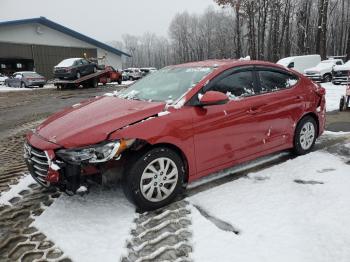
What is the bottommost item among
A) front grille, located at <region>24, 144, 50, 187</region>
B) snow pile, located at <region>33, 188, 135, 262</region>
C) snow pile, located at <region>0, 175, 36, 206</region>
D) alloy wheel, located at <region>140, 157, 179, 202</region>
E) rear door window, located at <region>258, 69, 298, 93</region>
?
snow pile, located at <region>33, 188, 135, 262</region>

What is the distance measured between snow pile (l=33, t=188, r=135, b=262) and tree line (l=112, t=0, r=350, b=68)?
28.3 m

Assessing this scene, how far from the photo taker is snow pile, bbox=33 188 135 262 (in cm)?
313

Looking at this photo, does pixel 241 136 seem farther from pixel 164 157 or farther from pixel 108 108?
pixel 108 108

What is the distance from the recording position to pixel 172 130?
3848 mm

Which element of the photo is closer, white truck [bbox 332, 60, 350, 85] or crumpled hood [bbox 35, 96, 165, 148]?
crumpled hood [bbox 35, 96, 165, 148]

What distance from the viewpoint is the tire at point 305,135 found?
541 cm

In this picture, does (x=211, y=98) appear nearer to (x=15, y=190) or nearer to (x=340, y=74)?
(x=15, y=190)

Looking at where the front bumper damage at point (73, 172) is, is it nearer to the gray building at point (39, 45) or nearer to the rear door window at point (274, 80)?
the rear door window at point (274, 80)

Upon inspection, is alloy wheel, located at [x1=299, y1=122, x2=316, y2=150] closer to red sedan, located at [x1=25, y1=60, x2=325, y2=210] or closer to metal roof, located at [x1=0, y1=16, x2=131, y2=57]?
red sedan, located at [x1=25, y1=60, x2=325, y2=210]

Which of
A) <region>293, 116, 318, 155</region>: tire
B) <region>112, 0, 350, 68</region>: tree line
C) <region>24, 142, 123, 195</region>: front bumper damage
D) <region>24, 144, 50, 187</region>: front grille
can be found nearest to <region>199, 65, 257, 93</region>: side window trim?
<region>293, 116, 318, 155</region>: tire

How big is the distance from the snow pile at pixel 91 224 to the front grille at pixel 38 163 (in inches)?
15.9

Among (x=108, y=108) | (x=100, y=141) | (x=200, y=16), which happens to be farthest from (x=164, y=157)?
(x=200, y=16)

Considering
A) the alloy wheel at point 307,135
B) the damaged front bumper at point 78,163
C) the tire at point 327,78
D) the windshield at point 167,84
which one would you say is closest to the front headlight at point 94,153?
the damaged front bumper at point 78,163

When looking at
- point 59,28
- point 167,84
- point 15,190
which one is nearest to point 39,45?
point 59,28
